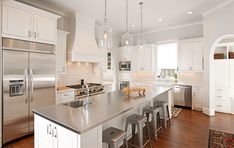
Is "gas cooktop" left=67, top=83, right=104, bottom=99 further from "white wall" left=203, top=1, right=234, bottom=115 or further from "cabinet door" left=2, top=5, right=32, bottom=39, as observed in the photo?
"white wall" left=203, top=1, right=234, bottom=115

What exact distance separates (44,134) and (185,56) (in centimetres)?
506

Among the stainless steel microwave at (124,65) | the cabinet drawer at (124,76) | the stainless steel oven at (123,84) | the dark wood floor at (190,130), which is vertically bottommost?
the dark wood floor at (190,130)

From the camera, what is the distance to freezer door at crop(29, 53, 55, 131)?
2961 mm

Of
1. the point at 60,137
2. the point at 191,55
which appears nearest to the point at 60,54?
the point at 60,137

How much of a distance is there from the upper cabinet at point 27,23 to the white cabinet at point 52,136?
191 centimetres

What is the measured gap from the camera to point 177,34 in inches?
223

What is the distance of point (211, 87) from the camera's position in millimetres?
4332

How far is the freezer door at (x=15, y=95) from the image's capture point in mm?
2568

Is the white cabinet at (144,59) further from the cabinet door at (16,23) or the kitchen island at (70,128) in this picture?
the kitchen island at (70,128)

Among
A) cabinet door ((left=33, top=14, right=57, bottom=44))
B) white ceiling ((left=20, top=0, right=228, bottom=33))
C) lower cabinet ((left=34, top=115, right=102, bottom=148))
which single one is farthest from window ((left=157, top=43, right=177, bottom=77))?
lower cabinet ((left=34, top=115, right=102, bottom=148))

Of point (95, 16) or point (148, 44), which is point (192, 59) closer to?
point (148, 44)

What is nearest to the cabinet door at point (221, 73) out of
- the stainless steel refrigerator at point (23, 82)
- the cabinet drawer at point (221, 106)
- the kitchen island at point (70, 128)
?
the cabinet drawer at point (221, 106)

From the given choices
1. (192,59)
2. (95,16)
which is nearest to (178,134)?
(192,59)

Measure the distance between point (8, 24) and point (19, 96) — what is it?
1424 millimetres
